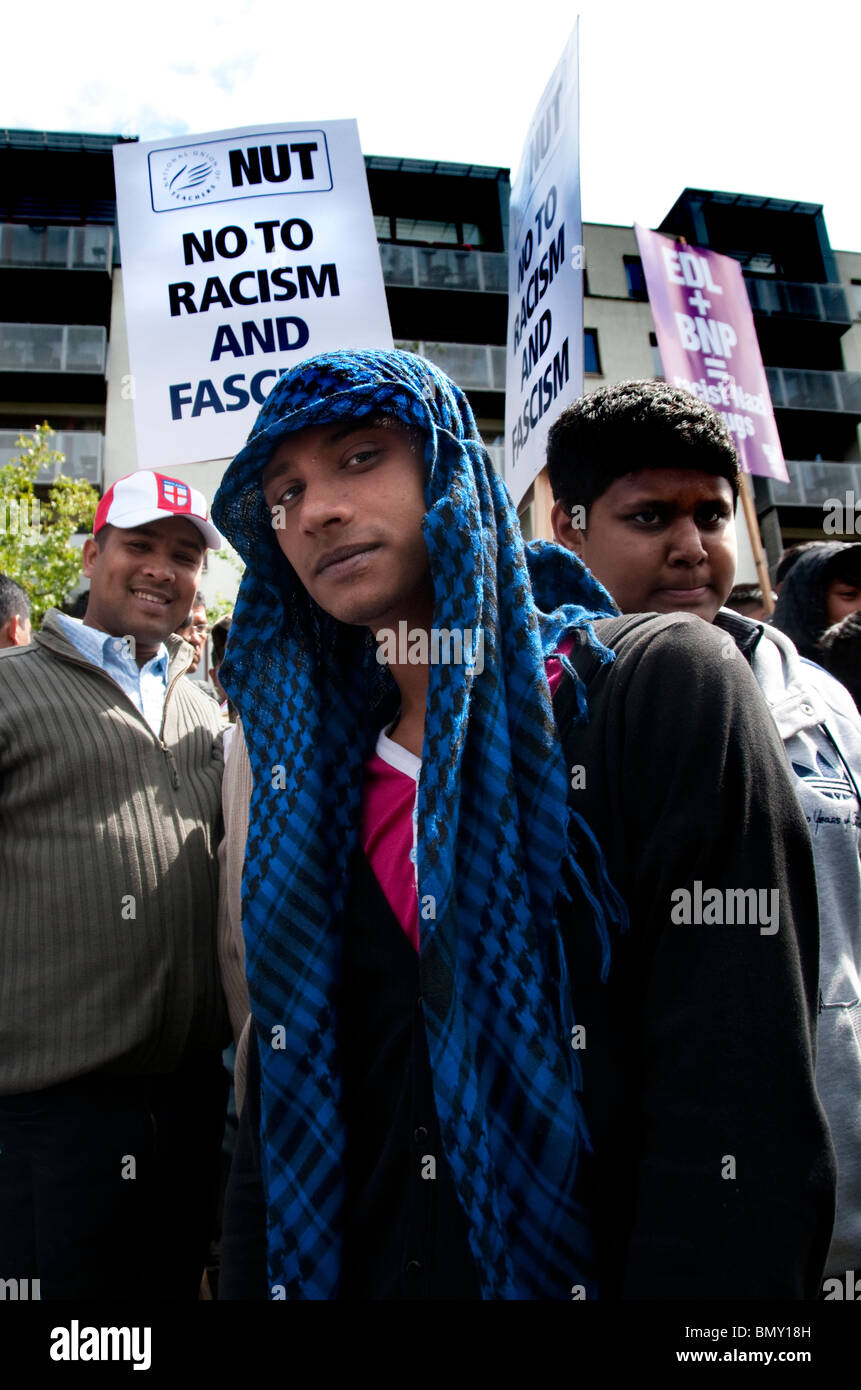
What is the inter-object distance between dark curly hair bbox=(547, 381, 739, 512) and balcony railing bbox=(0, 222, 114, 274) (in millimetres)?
23310

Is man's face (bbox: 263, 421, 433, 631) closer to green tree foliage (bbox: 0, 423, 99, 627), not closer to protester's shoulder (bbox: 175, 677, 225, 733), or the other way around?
protester's shoulder (bbox: 175, 677, 225, 733)

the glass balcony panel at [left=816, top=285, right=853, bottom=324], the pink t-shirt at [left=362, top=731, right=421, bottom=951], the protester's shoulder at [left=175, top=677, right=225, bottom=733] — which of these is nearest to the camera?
the pink t-shirt at [left=362, top=731, right=421, bottom=951]

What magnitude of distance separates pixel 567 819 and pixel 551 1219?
0.47 m

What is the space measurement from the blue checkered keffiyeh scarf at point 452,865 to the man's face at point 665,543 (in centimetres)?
44

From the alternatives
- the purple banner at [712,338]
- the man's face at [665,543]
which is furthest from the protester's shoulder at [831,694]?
the purple banner at [712,338]

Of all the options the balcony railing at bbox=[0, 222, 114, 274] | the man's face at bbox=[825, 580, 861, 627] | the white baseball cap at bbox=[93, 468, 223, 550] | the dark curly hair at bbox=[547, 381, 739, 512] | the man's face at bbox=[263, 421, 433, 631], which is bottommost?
the man's face at bbox=[263, 421, 433, 631]

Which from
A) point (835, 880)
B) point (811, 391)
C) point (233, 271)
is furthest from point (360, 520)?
point (811, 391)

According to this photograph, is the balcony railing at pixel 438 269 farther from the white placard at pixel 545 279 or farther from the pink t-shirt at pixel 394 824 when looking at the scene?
the pink t-shirt at pixel 394 824

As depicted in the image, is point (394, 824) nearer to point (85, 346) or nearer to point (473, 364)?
point (473, 364)

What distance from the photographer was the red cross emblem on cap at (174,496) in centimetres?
307

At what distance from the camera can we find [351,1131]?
4.39ft

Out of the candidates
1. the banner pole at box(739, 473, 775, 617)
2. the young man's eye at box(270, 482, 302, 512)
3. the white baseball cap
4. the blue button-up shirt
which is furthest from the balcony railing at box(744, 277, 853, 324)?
the young man's eye at box(270, 482, 302, 512)

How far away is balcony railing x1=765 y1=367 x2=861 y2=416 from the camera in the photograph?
24.1m

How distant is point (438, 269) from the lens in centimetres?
2238
